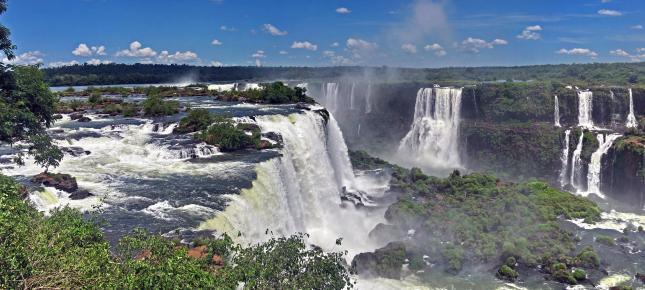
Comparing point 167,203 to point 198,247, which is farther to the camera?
point 167,203

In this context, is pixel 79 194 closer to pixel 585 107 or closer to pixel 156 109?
pixel 156 109

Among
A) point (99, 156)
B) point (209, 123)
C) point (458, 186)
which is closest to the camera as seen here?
point (99, 156)

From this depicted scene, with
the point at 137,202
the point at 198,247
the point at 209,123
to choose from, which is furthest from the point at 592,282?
the point at 209,123

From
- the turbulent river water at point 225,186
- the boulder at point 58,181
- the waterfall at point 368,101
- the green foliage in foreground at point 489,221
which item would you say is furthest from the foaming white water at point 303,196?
the waterfall at point 368,101

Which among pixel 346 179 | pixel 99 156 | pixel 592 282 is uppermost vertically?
pixel 99 156

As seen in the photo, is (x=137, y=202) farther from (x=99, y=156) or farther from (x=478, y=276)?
(x=478, y=276)

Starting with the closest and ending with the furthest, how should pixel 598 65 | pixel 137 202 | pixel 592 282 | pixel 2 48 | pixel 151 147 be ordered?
pixel 2 48, pixel 137 202, pixel 592 282, pixel 151 147, pixel 598 65

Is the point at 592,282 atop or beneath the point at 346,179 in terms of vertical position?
beneath
